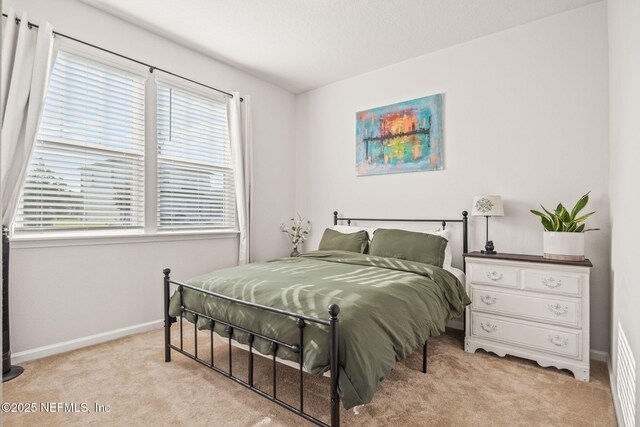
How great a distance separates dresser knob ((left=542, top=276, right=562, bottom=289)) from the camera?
2.66 metres

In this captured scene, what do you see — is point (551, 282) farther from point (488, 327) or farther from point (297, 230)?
point (297, 230)

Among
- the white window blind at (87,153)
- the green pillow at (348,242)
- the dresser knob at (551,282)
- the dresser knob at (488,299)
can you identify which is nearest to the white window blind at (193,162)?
the white window blind at (87,153)

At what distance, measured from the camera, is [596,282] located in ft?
9.59

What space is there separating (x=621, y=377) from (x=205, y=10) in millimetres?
3787

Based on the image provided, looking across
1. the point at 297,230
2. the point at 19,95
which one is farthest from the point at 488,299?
the point at 19,95

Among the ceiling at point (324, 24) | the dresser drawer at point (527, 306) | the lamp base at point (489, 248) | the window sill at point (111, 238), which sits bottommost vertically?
the dresser drawer at point (527, 306)

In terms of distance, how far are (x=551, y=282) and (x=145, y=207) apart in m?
3.39

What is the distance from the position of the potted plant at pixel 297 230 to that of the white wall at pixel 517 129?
83 cm

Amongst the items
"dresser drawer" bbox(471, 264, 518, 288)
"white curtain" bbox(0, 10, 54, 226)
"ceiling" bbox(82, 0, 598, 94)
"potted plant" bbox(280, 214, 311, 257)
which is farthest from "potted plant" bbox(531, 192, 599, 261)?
"white curtain" bbox(0, 10, 54, 226)

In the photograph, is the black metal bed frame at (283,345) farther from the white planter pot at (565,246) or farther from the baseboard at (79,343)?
the white planter pot at (565,246)

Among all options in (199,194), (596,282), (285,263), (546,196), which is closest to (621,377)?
(596,282)

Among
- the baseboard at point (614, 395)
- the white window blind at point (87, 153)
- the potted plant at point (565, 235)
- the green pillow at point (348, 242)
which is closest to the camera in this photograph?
the baseboard at point (614, 395)

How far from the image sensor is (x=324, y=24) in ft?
10.8

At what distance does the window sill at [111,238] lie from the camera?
275 centimetres
